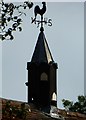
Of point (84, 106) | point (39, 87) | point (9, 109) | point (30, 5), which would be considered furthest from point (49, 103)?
point (84, 106)

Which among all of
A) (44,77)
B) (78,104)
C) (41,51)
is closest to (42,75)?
(44,77)

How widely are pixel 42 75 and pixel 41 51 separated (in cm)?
104

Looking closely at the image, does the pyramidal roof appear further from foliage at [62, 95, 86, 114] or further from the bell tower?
foliage at [62, 95, 86, 114]

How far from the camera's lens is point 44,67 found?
1098cm

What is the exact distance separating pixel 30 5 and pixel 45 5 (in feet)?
10.8

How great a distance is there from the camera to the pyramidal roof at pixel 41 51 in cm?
1161

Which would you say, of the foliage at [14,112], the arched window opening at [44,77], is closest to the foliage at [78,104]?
the arched window opening at [44,77]

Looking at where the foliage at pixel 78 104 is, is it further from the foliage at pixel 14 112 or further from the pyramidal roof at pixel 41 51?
the foliage at pixel 14 112

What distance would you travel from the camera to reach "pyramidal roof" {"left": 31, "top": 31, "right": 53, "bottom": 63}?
11.6 m

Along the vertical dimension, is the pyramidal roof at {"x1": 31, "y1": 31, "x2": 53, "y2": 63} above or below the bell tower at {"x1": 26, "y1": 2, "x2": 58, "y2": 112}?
above

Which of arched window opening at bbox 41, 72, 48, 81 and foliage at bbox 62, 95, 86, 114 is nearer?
arched window opening at bbox 41, 72, 48, 81

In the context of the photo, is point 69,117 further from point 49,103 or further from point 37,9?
point 37,9

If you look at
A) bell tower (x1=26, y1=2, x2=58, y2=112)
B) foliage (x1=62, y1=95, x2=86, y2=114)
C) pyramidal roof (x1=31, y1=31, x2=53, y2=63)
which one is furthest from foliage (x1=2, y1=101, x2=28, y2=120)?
foliage (x1=62, y1=95, x2=86, y2=114)

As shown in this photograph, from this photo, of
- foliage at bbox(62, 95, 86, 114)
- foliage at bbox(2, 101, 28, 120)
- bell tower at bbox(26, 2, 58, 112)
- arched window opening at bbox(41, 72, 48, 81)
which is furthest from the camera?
foliage at bbox(62, 95, 86, 114)
